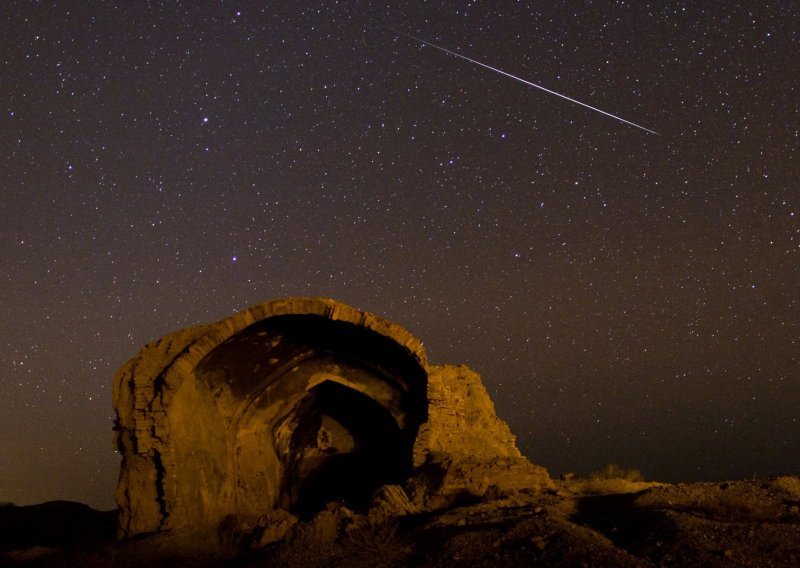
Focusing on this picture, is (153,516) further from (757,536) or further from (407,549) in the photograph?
(757,536)

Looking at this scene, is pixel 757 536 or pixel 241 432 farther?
pixel 241 432

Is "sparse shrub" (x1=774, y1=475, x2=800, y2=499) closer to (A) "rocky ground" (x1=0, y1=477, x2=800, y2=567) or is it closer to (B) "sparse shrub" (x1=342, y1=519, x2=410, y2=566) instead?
(A) "rocky ground" (x1=0, y1=477, x2=800, y2=567)

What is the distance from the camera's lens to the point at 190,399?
508 inches

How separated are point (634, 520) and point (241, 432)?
30.9 ft

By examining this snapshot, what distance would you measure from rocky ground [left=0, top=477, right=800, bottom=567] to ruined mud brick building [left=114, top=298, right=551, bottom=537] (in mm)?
908

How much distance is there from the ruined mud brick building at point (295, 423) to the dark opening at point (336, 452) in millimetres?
33

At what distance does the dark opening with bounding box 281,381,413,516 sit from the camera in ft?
58.0

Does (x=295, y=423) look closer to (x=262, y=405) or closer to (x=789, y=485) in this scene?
(x=262, y=405)

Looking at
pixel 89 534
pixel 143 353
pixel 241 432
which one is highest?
pixel 143 353

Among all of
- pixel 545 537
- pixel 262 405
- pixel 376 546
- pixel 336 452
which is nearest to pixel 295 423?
pixel 336 452

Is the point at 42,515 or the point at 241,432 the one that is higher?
the point at 241,432

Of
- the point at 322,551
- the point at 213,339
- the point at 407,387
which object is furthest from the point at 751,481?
the point at 213,339

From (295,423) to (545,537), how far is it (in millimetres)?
11268

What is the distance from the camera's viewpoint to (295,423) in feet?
59.9
